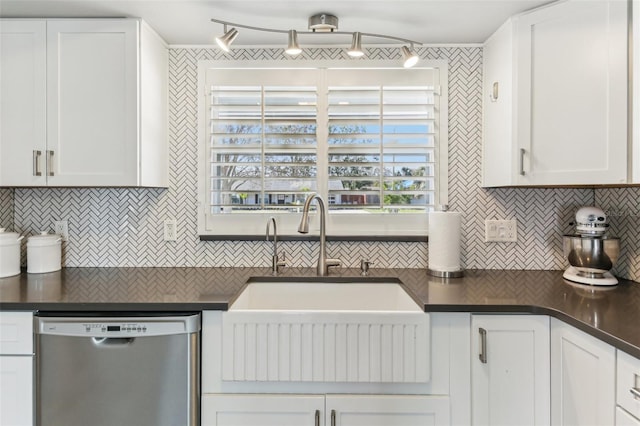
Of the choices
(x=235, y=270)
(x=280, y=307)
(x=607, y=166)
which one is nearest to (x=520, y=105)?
(x=607, y=166)

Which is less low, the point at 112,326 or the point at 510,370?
the point at 112,326

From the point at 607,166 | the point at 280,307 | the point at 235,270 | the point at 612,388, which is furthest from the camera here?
the point at 235,270

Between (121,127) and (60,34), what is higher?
(60,34)

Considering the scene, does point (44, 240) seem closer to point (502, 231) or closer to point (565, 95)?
point (502, 231)

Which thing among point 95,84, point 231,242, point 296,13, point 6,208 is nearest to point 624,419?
point 231,242

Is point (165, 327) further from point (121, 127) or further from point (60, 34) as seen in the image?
point (60, 34)

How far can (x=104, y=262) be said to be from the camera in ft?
6.51

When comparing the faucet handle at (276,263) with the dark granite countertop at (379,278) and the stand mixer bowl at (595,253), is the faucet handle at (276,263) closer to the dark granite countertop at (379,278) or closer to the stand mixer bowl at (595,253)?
the dark granite countertop at (379,278)

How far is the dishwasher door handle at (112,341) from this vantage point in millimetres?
1273

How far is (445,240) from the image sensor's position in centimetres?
176

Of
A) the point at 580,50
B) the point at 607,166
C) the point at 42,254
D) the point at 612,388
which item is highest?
the point at 580,50

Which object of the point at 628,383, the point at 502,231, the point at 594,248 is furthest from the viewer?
the point at 502,231

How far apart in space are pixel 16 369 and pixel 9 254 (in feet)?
2.28

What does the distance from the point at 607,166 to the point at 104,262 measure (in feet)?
7.88
